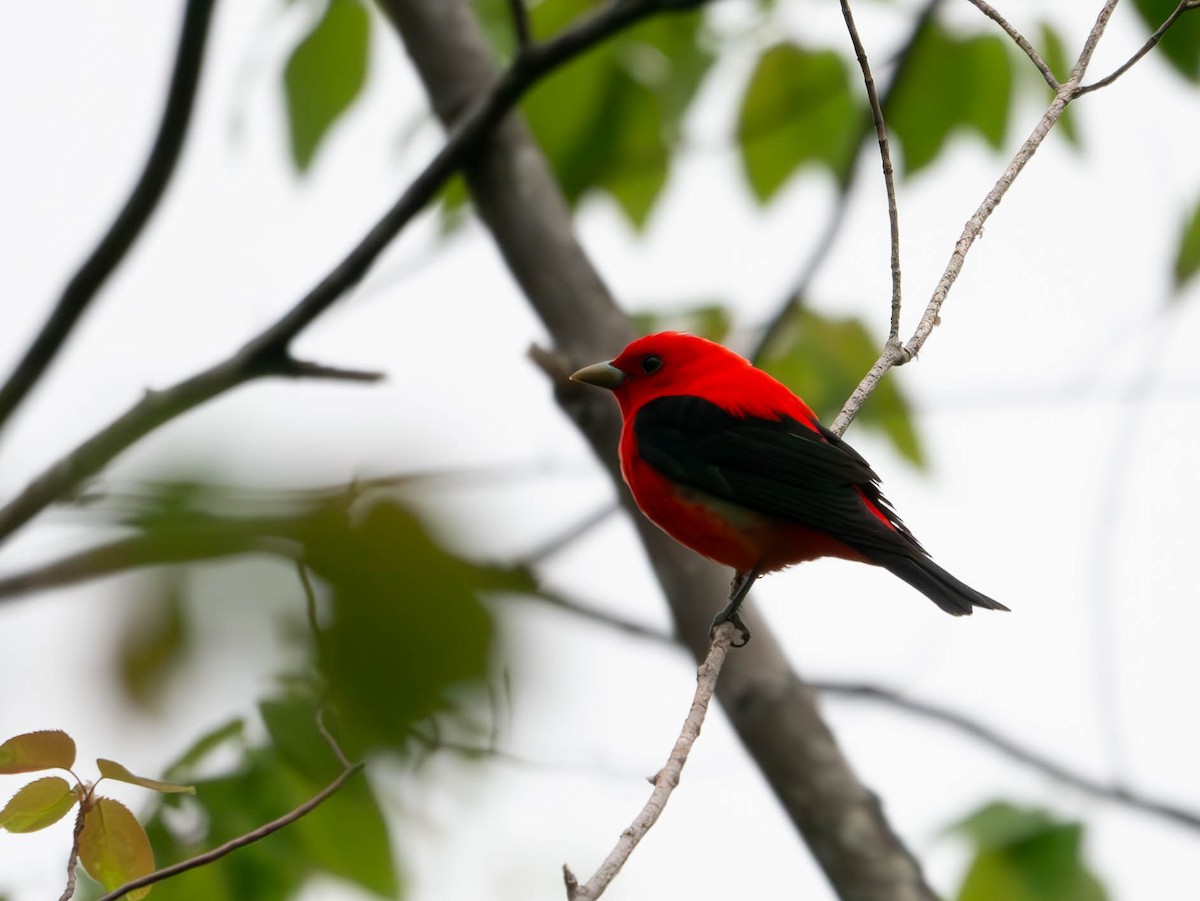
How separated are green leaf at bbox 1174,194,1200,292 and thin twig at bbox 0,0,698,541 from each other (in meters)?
1.78

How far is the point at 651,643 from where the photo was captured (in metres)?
5.20

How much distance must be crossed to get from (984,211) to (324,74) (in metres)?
1.94

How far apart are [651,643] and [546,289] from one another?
1.54 metres

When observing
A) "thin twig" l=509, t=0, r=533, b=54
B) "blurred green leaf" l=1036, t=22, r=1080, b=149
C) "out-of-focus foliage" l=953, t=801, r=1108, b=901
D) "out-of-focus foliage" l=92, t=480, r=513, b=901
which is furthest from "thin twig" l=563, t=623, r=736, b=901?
"blurred green leaf" l=1036, t=22, r=1080, b=149

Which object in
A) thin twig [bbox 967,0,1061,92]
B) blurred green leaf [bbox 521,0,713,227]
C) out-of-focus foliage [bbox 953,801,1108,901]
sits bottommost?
out-of-focus foliage [bbox 953,801,1108,901]

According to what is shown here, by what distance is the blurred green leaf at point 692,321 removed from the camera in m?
5.28

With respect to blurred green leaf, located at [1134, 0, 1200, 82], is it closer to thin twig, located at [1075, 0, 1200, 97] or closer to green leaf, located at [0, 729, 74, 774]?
thin twig, located at [1075, 0, 1200, 97]

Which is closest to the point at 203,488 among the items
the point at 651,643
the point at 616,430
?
the point at 616,430

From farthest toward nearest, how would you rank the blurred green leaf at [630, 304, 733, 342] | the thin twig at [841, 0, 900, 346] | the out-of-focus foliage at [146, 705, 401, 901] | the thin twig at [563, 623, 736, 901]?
the blurred green leaf at [630, 304, 733, 342] → the thin twig at [841, 0, 900, 346] → the out-of-focus foliage at [146, 705, 401, 901] → the thin twig at [563, 623, 736, 901]

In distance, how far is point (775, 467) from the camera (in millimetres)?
4141

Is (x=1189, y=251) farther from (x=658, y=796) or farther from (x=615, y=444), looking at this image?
(x=658, y=796)

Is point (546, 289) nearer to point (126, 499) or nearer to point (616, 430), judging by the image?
point (616, 430)

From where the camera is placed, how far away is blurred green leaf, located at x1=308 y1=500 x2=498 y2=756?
106 centimetres

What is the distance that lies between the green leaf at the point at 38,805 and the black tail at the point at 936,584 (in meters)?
2.43
